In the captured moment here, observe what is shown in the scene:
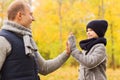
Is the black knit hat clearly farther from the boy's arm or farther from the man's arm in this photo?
the man's arm

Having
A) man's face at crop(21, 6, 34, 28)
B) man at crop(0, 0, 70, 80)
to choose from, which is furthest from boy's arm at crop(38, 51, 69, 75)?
man's face at crop(21, 6, 34, 28)

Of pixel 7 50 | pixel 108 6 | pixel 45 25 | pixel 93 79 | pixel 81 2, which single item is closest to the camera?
pixel 7 50

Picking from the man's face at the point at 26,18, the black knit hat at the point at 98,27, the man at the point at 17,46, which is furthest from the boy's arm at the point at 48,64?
the black knit hat at the point at 98,27

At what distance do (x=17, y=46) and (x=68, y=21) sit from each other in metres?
41.1

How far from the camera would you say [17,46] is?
13.5 ft

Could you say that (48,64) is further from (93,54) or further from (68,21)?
(68,21)

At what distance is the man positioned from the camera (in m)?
4.09

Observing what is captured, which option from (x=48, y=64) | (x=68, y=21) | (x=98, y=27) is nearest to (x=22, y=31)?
(x=48, y=64)

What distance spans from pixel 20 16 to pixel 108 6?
3560 centimetres

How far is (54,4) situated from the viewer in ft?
159

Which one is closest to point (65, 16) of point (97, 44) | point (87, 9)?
point (87, 9)

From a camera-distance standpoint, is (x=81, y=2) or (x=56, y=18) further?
(x=56, y=18)

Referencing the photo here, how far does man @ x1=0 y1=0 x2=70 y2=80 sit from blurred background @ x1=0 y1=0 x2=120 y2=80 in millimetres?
33323

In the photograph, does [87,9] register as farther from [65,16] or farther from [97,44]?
[97,44]
